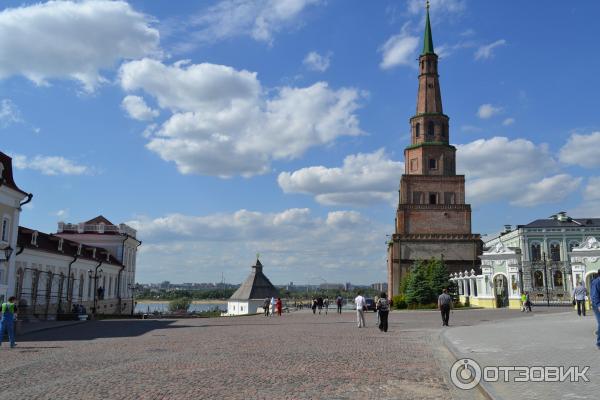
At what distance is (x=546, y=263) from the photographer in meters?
38.9

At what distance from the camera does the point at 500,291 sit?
39.7 m

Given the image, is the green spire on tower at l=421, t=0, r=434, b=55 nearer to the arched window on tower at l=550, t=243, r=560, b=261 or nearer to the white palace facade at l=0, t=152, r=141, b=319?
the arched window on tower at l=550, t=243, r=560, b=261

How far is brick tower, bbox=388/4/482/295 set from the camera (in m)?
62.1

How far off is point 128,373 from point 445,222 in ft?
185

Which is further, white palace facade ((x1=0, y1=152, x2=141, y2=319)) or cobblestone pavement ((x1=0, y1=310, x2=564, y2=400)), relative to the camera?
white palace facade ((x1=0, y1=152, x2=141, y2=319))

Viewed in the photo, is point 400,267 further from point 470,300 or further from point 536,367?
point 536,367

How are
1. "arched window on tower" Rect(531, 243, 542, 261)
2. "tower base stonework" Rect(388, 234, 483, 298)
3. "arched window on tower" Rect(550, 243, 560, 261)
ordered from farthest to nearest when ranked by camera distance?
"arched window on tower" Rect(531, 243, 542, 261), "arched window on tower" Rect(550, 243, 560, 261), "tower base stonework" Rect(388, 234, 483, 298)

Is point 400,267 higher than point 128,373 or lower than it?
higher

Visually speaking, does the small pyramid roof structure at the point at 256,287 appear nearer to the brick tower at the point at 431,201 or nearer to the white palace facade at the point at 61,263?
the white palace facade at the point at 61,263

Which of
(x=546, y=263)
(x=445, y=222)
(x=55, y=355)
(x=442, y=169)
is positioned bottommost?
(x=55, y=355)

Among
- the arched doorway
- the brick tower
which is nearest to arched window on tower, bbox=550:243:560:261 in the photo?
the brick tower

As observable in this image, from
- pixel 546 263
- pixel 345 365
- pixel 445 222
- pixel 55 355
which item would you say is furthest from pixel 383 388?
pixel 445 222

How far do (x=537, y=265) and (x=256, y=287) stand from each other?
33.3 meters

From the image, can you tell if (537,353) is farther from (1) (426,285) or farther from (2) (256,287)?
(2) (256,287)
